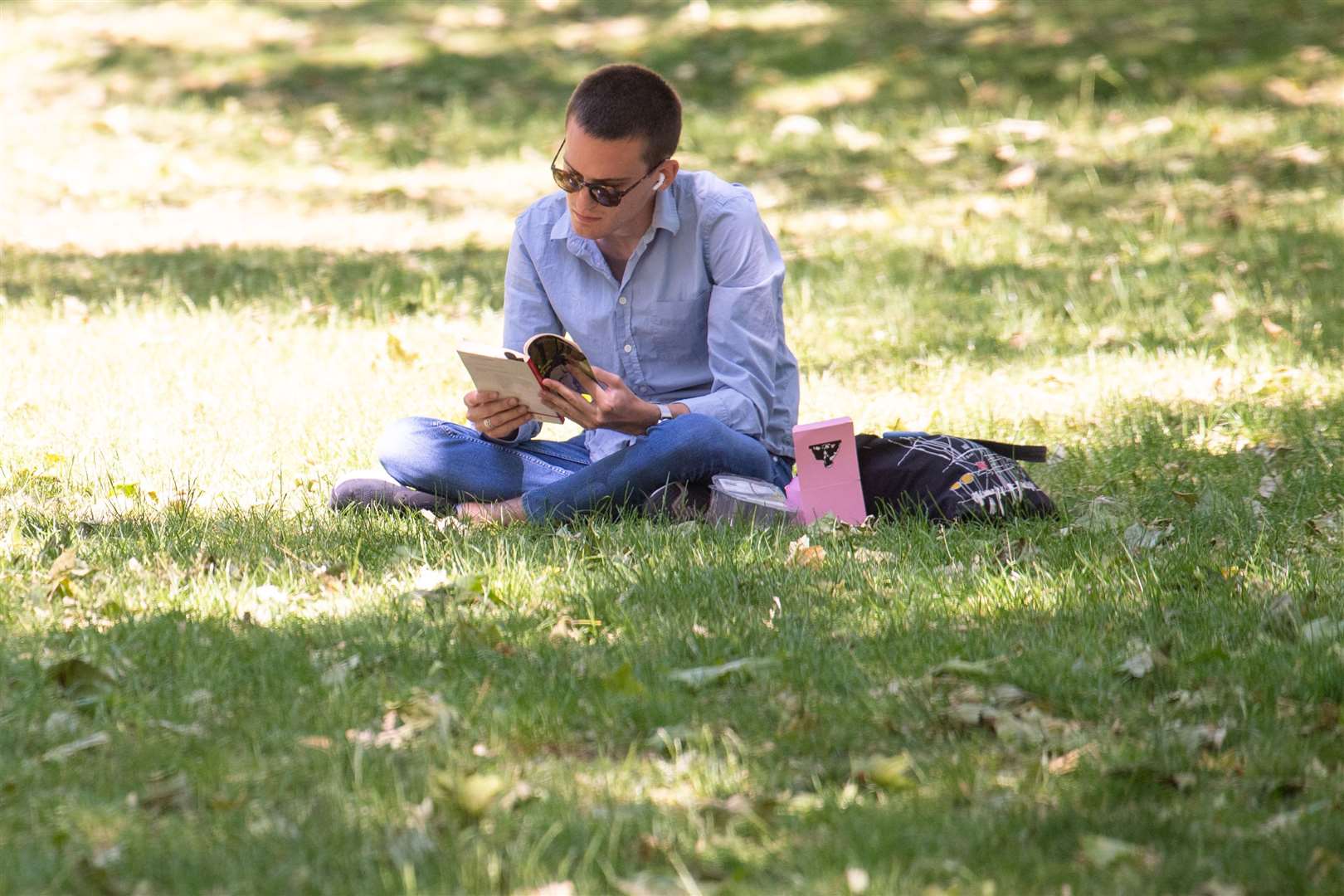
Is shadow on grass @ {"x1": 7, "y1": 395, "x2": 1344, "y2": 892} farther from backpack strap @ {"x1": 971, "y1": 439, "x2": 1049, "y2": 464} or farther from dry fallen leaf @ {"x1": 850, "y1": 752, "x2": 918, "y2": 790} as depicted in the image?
backpack strap @ {"x1": 971, "y1": 439, "x2": 1049, "y2": 464}

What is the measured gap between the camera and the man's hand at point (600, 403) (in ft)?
14.8

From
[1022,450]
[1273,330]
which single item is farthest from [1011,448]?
[1273,330]

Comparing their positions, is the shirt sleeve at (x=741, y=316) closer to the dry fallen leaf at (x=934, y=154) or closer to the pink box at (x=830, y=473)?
the pink box at (x=830, y=473)

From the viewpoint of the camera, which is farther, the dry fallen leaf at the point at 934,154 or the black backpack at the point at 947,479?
the dry fallen leaf at the point at 934,154

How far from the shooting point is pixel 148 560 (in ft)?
13.7

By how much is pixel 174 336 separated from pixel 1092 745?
5.09 m

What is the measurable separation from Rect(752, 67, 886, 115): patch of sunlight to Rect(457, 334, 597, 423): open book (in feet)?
25.6

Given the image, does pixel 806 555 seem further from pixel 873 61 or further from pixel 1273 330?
pixel 873 61

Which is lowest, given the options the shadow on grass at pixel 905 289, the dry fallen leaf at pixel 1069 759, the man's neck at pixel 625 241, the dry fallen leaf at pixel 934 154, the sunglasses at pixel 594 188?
the shadow on grass at pixel 905 289

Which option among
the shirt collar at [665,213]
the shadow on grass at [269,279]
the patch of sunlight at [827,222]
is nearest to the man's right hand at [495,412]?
the shirt collar at [665,213]

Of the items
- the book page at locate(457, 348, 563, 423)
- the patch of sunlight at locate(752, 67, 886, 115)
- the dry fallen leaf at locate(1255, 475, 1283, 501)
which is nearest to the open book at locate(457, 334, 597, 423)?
the book page at locate(457, 348, 563, 423)

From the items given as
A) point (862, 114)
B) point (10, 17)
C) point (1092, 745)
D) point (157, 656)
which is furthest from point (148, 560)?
point (10, 17)

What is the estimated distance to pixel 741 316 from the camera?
4.89m

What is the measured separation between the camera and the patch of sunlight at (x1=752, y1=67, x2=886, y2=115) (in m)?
12.1
